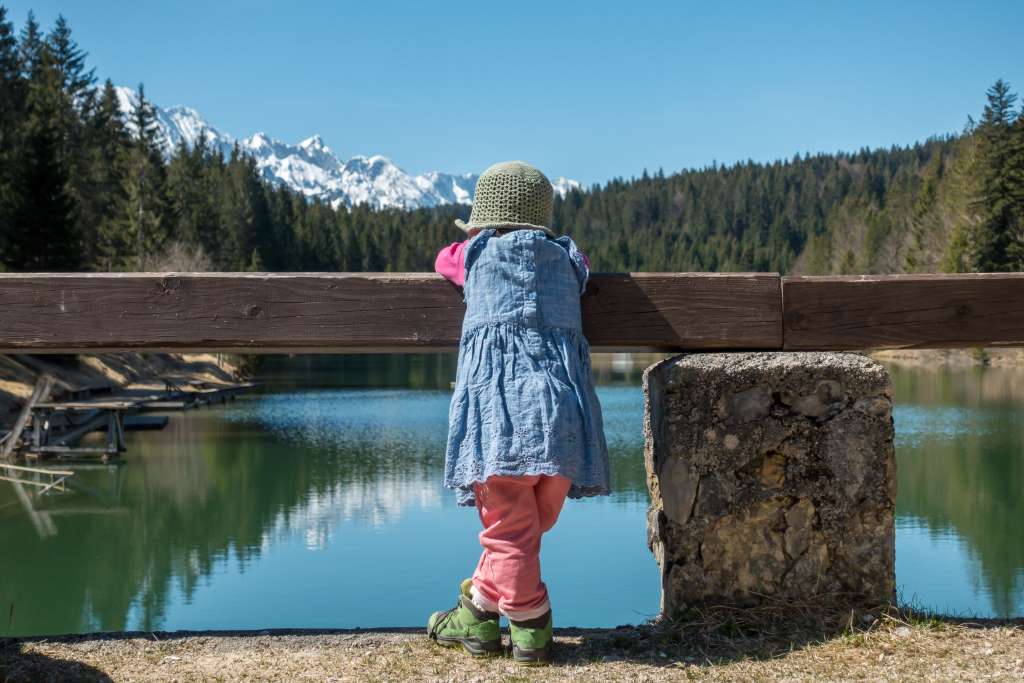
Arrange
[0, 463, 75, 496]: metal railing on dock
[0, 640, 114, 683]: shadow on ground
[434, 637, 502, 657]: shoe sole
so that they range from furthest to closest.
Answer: [0, 463, 75, 496]: metal railing on dock
[434, 637, 502, 657]: shoe sole
[0, 640, 114, 683]: shadow on ground

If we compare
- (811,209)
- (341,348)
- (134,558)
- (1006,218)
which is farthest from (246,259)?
(811,209)

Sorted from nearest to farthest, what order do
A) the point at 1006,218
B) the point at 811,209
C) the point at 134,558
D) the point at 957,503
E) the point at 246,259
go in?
the point at 134,558 < the point at 957,503 < the point at 1006,218 < the point at 246,259 < the point at 811,209

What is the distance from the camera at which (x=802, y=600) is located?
3471 mm

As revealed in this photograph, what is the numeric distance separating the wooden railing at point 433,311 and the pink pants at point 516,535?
0.64 m

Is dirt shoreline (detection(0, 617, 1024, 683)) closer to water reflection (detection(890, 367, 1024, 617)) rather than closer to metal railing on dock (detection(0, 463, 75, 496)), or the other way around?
water reflection (detection(890, 367, 1024, 617))

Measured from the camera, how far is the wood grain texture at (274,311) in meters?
3.54

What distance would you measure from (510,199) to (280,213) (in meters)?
93.0

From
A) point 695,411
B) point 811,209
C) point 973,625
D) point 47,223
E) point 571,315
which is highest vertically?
point 811,209

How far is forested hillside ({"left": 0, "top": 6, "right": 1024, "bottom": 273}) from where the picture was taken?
1499 inches

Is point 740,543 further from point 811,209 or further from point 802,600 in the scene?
point 811,209

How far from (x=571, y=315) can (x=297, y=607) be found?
8501 millimetres

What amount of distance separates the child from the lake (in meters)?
1.80

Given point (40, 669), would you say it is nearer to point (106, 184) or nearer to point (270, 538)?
point (270, 538)

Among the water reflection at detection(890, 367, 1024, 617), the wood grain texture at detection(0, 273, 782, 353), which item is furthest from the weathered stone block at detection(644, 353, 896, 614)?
the water reflection at detection(890, 367, 1024, 617)
